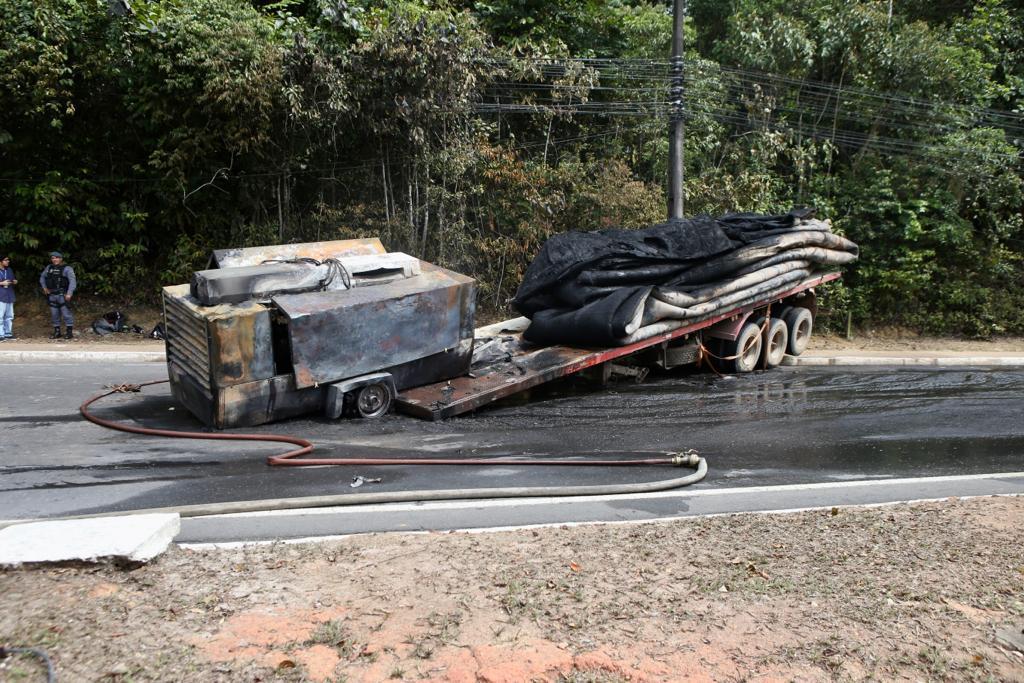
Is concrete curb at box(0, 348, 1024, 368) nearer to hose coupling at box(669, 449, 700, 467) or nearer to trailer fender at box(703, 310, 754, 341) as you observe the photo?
trailer fender at box(703, 310, 754, 341)

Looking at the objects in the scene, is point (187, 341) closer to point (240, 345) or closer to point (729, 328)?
point (240, 345)

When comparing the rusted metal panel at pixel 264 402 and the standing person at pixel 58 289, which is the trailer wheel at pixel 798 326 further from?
the standing person at pixel 58 289

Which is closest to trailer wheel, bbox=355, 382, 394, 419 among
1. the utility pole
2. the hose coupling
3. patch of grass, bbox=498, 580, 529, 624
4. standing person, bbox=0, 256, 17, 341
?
the hose coupling

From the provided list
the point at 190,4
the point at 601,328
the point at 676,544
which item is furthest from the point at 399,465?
the point at 190,4

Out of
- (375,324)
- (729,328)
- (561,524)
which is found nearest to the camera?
(561,524)

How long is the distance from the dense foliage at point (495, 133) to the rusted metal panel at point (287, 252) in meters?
7.08

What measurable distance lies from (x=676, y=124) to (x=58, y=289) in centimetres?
1234

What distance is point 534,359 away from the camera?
1087 centimetres

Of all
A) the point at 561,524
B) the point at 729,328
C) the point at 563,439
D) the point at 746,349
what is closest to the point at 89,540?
the point at 561,524

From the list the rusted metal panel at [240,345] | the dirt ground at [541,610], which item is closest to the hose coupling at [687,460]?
the dirt ground at [541,610]

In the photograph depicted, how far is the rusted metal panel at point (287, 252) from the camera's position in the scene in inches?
392

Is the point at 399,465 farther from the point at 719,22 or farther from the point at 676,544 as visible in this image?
the point at 719,22

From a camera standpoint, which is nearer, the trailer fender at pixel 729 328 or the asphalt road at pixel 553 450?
the asphalt road at pixel 553 450

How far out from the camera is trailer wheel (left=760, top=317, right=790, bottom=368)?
13711 millimetres
